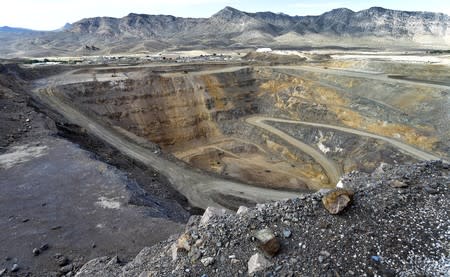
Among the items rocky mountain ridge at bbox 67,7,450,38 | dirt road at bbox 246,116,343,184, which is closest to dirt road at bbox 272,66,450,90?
dirt road at bbox 246,116,343,184

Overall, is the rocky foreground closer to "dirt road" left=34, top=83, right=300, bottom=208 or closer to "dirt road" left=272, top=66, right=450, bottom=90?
"dirt road" left=34, top=83, right=300, bottom=208

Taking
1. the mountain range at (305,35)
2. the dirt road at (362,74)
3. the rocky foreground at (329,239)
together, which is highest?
the mountain range at (305,35)

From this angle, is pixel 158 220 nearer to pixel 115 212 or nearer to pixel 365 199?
pixel 115 212

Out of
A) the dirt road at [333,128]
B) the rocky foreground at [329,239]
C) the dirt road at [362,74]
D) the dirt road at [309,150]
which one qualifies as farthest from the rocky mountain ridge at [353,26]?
the rocky foreground at [329,239]

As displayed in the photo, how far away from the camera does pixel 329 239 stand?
8.28 meters

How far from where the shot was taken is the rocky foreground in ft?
25.5

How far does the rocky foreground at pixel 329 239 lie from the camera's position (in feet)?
25.5

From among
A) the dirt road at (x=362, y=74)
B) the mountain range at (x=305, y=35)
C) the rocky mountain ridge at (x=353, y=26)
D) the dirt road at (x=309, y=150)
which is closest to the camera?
the dirt road at (x=309, y=150)

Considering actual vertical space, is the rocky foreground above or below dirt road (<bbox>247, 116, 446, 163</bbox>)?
above

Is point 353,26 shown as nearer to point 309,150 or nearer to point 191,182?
point 309,150

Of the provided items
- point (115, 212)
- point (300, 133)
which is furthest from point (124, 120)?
point (115, 212)

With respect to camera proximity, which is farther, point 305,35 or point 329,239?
point 305,35

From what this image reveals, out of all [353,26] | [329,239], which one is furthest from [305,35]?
[329,239]

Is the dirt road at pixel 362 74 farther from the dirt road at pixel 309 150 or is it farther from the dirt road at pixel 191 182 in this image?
the dirt road at pixel 191 182
